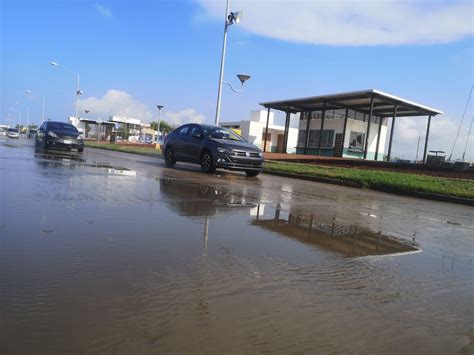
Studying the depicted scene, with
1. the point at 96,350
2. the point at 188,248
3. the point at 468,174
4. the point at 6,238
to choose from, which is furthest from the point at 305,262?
the point at 468,174

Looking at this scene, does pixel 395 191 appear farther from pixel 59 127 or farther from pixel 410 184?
pixel 59 127

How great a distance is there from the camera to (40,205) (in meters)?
5.99

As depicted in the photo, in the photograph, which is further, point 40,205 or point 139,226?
point 40,205

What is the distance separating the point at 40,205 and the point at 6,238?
6.15 ft

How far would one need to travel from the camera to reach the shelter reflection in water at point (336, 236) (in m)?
4.98

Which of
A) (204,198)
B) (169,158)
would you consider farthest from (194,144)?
(204,198)

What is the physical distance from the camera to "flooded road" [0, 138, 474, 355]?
2.54m

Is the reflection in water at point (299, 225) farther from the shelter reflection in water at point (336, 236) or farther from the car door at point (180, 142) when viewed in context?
the car door at point (180, 142)

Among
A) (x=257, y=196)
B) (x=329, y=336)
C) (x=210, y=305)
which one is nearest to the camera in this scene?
(x=329, y=336)

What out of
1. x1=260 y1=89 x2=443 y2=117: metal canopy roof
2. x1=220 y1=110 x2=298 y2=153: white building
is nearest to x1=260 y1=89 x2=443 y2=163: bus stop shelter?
x1=260 y1=89 x2=443 y2=117: metal canopy roof

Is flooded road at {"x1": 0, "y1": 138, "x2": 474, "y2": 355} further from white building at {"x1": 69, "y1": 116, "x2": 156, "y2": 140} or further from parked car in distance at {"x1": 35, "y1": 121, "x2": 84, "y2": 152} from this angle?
white building at {"x1": 69, "y1": 116, "x2": 156, "y2": 140}

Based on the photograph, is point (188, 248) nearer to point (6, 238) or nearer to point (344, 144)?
point (6, 238)

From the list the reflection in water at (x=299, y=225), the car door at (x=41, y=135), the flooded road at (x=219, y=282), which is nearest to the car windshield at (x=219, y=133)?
the reflection in water at (x=299, y=225)

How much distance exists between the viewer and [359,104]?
126 ft
